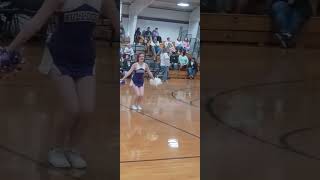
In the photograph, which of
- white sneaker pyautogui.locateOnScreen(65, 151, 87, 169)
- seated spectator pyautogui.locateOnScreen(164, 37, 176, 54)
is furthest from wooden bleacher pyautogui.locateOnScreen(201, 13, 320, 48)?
seated spectator pyautogui.locateOnScreen(164, 37, 176, 54)

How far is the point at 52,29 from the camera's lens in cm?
116

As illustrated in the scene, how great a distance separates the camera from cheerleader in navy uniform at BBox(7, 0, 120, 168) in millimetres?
1152

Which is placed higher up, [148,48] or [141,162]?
[148,48]

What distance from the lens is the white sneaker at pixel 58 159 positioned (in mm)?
1229

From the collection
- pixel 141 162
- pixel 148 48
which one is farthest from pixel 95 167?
pixel 148 48

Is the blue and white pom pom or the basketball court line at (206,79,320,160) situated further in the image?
the blue and white pom pom

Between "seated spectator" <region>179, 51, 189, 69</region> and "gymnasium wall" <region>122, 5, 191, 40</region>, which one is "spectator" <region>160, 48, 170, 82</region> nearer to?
"seated spectator" <region>179, 51, 189, 69</region>

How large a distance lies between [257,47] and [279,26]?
30cm

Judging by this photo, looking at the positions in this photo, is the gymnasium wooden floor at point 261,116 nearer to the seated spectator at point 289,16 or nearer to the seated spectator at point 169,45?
the seated spectator at point 289,16

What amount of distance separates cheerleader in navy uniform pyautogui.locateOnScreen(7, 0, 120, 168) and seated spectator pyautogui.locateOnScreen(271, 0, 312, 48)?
0.75 m

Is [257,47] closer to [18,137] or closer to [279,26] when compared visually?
[279,26]

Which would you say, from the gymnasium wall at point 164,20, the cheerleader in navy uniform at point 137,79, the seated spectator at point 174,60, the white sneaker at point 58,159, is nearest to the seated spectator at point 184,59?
the seated spectator at point 174,60

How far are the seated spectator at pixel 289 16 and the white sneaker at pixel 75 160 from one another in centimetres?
95

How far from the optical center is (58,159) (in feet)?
4.07
